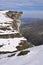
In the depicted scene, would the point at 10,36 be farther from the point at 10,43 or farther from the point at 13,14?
the point at 13,14

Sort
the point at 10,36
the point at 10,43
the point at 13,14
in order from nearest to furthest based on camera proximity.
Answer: the point at 10,43 < the point at 10,36 < the point at 13,14

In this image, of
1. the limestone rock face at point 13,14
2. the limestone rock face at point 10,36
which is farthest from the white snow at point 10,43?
the limestone rock face at point 13,14

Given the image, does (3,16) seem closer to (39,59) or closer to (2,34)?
(2,34)

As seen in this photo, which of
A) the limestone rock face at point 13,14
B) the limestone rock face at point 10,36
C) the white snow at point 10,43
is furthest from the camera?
the limestone rock face at point 13,14

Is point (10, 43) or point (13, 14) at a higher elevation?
point (13, 14)

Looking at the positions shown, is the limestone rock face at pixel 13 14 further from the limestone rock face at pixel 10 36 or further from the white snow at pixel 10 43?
the white snow at pixel 10 43

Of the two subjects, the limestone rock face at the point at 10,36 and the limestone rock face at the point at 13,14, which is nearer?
the limestone rock face at the point at 10,36

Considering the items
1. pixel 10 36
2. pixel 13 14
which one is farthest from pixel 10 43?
pixel 13 14

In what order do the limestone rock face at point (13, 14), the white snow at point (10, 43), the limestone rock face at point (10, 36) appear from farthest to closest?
the limestone rock face at point (13, 14)
the limestone rock face at point (10, 36)
the white snow at point (10, 43)

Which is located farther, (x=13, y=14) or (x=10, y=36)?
(x=13, y=14)

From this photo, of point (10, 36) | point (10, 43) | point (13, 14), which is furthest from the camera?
point (13, 14)

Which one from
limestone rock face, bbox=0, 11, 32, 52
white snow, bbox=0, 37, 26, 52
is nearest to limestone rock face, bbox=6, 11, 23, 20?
limestone rock face, bbox=0, 11, 32, 52

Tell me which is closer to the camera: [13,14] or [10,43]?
[10,43]
